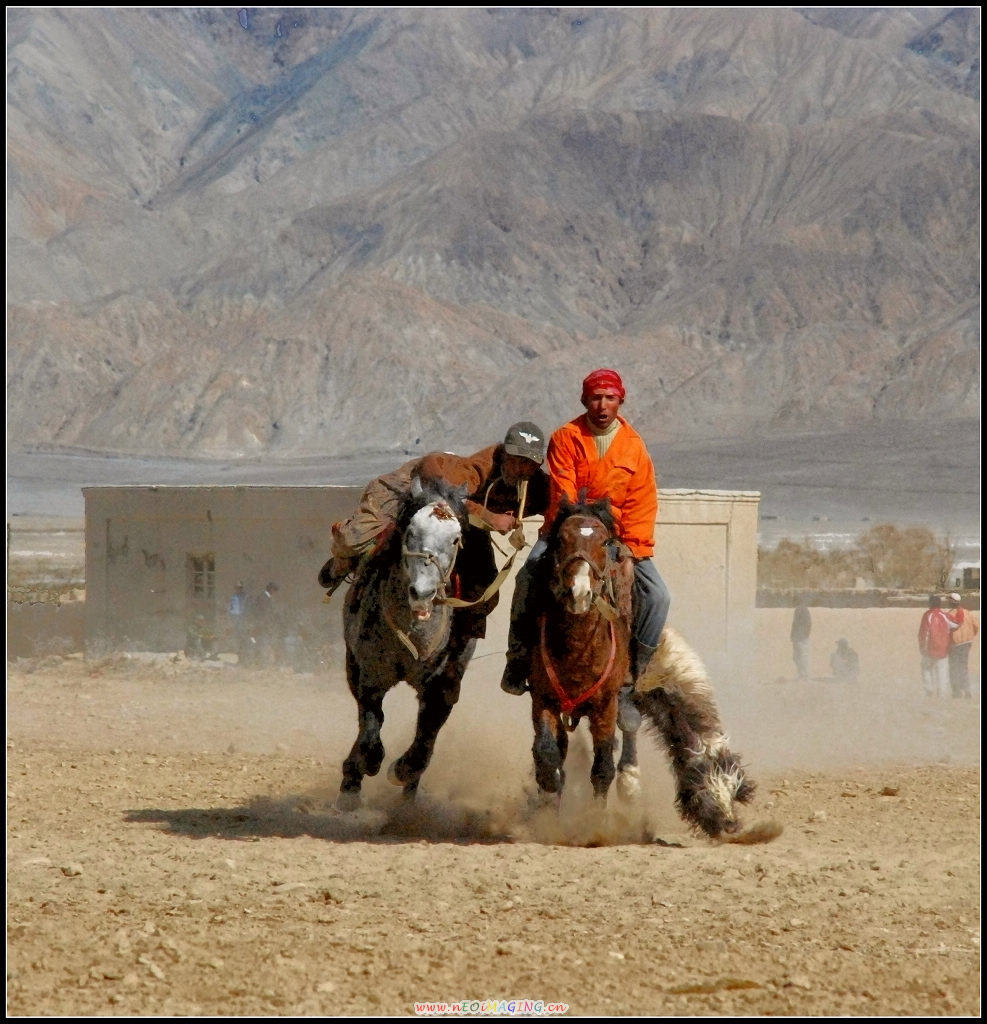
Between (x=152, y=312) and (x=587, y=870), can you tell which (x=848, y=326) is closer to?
(x=152, y=312)

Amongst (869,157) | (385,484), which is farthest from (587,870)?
(869,157)

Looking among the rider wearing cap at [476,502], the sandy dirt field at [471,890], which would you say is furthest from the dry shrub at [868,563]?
the rider wearing cap at [476,502]

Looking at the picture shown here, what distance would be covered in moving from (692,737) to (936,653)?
12279mm

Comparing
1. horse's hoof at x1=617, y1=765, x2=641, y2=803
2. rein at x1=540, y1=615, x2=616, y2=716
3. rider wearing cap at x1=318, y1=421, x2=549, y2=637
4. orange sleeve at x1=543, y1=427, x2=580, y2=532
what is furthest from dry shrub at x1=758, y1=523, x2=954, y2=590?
rein at x1=540, y1=615, x2=616, y2=716

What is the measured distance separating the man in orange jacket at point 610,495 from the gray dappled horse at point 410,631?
410mm

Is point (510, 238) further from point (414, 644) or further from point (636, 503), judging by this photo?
point (414, 644)

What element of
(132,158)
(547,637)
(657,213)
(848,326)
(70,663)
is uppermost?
(132,158)

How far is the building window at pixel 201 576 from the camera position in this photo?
25734mm

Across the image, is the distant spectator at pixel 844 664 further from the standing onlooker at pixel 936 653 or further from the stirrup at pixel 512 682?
the stirrup at pixel 512 682

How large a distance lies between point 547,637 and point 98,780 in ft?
13.9

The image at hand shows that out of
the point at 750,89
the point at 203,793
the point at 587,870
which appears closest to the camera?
the point at 587,870

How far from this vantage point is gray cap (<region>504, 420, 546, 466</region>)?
9367mm

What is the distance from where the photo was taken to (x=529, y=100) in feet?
539

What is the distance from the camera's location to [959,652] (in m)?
20.9
